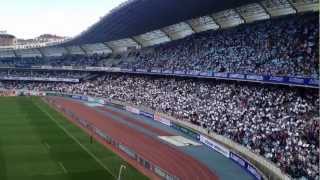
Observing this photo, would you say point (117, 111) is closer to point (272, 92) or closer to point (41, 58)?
point (272, 92)

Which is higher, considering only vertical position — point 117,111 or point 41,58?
point 41,58

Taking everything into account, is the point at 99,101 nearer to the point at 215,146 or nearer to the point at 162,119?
the point at 162,119

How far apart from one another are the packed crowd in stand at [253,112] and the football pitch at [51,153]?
31.0 ft

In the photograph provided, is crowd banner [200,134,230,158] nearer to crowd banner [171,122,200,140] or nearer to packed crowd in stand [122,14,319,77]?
crowd banner [171,122,200,140]

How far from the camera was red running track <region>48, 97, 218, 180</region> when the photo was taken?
3133cm

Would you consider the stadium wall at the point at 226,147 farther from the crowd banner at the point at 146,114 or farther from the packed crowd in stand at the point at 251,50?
the packed crowd in stand at the point at 251,50

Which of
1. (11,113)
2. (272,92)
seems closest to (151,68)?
(11,113)

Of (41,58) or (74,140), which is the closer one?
(74,140)

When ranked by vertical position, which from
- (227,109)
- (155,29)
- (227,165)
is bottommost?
(227,165)

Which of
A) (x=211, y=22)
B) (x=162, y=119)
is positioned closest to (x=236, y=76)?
(x=162, y=119)

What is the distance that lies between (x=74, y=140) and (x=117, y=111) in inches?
948

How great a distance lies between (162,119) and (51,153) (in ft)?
67.4

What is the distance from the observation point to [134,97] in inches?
2640

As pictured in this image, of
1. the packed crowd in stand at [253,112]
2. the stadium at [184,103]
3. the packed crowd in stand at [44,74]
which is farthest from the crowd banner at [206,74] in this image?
the packed crowd in stand at [44,74]
